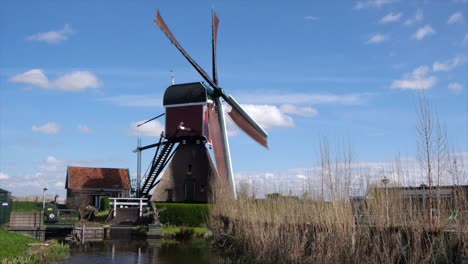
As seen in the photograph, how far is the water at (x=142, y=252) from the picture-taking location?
53.4 feet

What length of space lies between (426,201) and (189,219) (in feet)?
61.9

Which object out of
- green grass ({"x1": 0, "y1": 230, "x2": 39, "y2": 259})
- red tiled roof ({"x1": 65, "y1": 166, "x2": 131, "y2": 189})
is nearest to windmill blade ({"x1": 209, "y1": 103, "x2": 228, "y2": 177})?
red tiled roof ({"x1": 65, "y1": 166, "x2": 131, "y2": 189})

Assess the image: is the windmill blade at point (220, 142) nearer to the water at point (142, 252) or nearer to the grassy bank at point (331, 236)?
the water at point (142, 252)

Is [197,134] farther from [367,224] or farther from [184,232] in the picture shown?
[367,224]

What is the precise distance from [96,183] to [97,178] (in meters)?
0.63

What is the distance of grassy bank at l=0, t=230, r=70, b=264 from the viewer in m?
13.2

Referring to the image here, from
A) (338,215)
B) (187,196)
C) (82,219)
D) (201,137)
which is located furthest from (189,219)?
(338,215)

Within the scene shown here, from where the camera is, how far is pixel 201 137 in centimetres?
Result: 2923

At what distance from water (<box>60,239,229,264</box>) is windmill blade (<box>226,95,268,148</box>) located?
8.75 metres

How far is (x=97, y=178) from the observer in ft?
125

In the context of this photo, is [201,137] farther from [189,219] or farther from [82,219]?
[82,219]

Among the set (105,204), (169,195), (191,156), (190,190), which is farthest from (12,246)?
(105,204)

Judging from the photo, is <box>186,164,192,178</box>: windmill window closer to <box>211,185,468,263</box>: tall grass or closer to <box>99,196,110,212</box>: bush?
<box>99,196,110,212</box>: bush

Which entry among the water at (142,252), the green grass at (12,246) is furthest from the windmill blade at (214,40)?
the green grass at (12,246)
